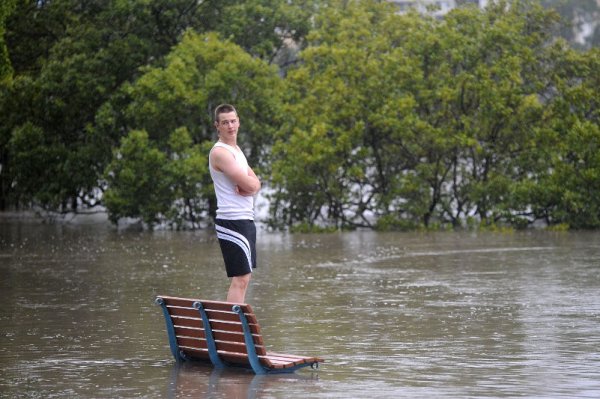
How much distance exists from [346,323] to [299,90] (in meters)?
21.9

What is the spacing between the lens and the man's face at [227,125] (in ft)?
32.6

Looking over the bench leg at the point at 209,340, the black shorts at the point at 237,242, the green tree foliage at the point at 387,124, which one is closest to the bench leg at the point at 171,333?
the bench leg at the point at 209,340

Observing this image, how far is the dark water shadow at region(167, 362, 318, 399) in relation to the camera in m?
8.50

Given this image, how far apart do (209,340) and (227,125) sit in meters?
1.54

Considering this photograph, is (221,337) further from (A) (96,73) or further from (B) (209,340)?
(A) (96,73)

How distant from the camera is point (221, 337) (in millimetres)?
9422

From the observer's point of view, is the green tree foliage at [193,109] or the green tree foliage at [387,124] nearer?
the green tree foliage at [387,124]

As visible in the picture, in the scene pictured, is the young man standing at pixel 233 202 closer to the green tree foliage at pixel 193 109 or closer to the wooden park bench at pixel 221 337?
the wooden park bench at pixel 221 337

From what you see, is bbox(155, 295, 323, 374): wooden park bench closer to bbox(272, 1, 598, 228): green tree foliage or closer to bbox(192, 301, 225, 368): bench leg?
bbox(192, 301, 225, 368): bench leg

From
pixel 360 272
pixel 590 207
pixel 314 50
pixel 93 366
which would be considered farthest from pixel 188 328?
pixel 314 50

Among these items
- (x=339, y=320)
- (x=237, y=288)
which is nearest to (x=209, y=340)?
(x=237, y=288)

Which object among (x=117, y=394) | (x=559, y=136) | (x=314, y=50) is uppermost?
(x=314, y=50)

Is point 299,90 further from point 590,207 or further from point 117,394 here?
point 117,394

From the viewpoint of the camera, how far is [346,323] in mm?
12422
